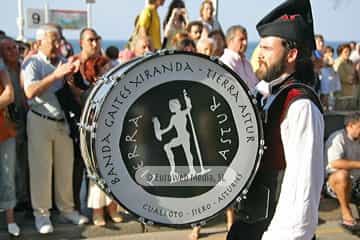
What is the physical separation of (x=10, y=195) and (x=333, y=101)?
611 cm

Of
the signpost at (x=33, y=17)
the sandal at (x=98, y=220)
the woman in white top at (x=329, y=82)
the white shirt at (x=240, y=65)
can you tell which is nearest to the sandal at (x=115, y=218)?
the sandal at (x=98, y=220)

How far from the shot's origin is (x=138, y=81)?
2.03 meters

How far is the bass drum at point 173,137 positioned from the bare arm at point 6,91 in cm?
210

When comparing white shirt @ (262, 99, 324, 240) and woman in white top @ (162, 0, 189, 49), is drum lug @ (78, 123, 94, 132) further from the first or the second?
woman in white top @ (162, 0, 189, 49)

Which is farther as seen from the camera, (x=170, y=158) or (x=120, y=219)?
(x=120, y=219)

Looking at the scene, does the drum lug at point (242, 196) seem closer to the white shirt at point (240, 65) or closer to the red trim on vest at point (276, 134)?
the red trim on vest at point (276, 134)

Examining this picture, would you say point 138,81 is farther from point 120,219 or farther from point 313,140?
point 120,219

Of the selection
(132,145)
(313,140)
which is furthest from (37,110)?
(313,140)

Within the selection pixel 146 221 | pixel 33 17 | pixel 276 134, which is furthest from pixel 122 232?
pixel 33 17

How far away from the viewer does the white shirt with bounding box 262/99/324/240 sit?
190cm

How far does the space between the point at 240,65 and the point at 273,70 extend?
2.51 meters

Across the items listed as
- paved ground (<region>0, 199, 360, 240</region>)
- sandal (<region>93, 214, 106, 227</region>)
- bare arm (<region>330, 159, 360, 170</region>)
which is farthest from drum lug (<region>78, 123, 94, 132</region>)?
bare arm (<region>330, 159, 360, 170</region>)

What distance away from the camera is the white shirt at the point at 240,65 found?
14.9ft

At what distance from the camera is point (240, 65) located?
458 cm
